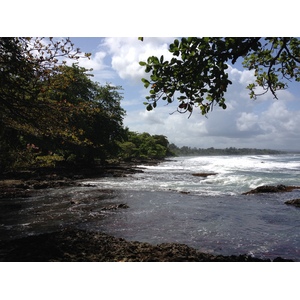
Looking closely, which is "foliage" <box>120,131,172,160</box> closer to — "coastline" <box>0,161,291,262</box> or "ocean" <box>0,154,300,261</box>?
"ocean" <box>0,154,300,261</box>

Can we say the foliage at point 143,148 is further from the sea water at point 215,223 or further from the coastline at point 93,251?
the coastline at point 93,251

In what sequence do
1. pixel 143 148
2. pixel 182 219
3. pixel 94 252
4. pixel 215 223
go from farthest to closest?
pixel 143 148, pixel 182 219, pixel 215 223, pixel 94 252

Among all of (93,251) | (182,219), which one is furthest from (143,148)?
(93,251)

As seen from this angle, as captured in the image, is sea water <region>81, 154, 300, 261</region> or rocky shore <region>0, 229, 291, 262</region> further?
sea water <region>81, 154, 300, 261</region>

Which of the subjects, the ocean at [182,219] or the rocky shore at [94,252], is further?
the ocean at [182,219]

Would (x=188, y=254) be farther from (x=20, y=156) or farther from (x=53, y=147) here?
(x=53, y=147)

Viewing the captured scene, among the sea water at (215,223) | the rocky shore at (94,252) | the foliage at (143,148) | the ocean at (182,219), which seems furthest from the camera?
the foliage at (143,148)

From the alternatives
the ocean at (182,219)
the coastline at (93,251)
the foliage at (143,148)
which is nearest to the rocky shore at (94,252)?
the coastline at (93,251)

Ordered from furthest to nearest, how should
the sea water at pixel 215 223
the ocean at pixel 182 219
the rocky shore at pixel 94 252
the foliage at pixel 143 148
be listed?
1. the foliage at pixel 143 148
2. the ocean at pixel 182 219
3. the sea water at pixel 215 223
4. the rocky shore at pixel 94 252

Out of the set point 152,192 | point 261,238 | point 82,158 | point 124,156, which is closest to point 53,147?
point 82,158

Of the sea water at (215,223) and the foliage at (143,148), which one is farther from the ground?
the foliage at (143,148)

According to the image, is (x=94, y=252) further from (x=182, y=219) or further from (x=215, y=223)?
(x=215, y=223)

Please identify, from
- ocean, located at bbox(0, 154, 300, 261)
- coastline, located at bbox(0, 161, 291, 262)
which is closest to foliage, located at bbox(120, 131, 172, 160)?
ocean, located at bbox(0, 154, 300, 261)

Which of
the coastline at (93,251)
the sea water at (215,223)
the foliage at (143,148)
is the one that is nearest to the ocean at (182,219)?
the sea water at (215,223)
